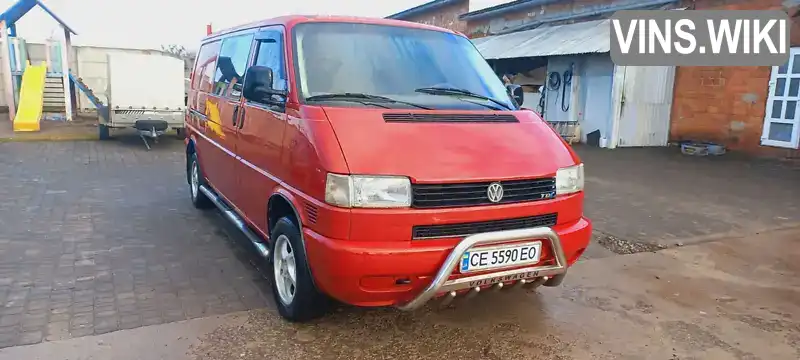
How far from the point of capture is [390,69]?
373 cm

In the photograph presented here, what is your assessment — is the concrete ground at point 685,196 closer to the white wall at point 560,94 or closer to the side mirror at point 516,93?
the side mirror at point 516,93

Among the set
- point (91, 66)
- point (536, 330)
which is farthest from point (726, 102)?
point (91, 66)

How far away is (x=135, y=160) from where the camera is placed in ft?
31.4

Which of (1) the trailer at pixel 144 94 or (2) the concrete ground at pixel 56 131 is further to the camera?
(2) the concrete ground at pixel 56 131

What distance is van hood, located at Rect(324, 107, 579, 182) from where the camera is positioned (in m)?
2.91

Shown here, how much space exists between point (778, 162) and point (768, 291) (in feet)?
26.5

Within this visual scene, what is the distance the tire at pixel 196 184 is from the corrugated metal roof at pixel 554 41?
29.3 ft

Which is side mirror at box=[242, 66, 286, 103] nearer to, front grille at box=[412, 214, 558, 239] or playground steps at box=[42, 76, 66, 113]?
front grille at box=[412, 214, 558, 239]

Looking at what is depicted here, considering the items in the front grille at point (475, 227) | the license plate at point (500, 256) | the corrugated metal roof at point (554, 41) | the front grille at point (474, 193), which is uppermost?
the corrugated metal roof at point (554, 41)

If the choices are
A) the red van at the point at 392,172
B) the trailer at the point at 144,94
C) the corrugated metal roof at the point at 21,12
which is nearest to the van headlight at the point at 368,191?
the red van at the point at 392,172

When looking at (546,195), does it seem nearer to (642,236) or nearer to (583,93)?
(642,236)

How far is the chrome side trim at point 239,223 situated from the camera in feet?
12.7

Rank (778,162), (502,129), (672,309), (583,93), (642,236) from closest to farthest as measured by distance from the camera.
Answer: (502,129) → (672,309) → (642,236) → (778,162) → (583,93)

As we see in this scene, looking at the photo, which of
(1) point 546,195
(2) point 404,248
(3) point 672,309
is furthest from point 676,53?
(2) point 404,248
